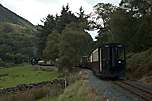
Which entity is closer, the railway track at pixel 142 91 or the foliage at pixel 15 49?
the railway track at pixel 142 91

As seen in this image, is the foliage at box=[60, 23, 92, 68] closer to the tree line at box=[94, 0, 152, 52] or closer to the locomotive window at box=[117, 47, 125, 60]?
the tree line at box=[94, 0, 152, 52]

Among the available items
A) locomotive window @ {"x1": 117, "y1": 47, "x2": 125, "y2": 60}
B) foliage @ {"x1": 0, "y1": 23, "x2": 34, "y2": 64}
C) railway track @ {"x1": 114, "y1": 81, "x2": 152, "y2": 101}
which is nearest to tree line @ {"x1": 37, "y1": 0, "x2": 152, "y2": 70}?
locomotive window @ {"x1": 117, "y1": 47, "x2": 125, "y2": 60}

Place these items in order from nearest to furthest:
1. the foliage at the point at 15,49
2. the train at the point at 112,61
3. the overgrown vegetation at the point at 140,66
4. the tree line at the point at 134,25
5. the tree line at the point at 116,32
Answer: the train at the point at 112,61
the overgrown vegetation at the point at 140,66
the tree line at the point at 134,25
the tree line at the point at 116,32
the foliage at the point at 15,49

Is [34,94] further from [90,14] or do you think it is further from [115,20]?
[90,14]

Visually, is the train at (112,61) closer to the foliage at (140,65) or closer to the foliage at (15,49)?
the foliage at (140,65)

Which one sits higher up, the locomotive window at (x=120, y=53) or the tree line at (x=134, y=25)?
the tree line at (x=134, y=25)

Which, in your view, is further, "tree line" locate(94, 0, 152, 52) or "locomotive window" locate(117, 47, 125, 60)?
"tree line" locate(94, 0, 152, 52)

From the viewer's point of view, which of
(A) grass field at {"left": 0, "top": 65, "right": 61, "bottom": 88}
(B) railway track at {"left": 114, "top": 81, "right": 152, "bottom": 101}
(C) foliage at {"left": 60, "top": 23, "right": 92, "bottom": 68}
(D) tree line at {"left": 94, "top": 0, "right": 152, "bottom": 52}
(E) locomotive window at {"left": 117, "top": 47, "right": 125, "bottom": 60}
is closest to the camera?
(B) railway track at {"left": 114, "top": 81, "right": 152, "bottom": 101}

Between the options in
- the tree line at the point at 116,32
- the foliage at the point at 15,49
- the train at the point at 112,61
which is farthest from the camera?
the foliage at the point at 15,49

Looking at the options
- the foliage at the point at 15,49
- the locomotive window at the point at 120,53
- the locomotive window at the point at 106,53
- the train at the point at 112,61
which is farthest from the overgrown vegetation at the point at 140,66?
the foliage at the point at 15,49

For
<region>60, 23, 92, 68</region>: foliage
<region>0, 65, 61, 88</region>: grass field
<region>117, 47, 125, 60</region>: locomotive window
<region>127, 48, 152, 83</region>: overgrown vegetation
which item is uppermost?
<region>60, 23, 92, 68</region>: foliage

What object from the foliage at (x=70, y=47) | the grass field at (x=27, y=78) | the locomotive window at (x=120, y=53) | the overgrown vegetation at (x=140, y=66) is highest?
the foliage at (x=70, y=47)

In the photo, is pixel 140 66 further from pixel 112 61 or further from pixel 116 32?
pixel 116 32

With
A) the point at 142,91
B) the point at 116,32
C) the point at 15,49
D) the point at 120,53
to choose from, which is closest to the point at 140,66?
the point at 120,53
